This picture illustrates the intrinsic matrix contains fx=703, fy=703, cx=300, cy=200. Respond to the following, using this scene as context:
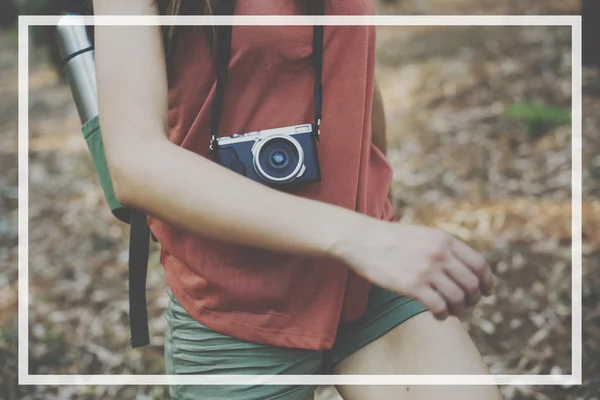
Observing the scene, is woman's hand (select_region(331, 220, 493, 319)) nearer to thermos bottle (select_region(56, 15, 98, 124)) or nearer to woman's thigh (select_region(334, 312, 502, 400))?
woman's thigh (select_region(334, 312, 502, 400))

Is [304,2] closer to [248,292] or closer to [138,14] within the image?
[138,14]

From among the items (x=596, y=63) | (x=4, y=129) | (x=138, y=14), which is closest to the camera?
(x=138, y=14)

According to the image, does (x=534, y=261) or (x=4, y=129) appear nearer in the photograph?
(x=534, y=261)

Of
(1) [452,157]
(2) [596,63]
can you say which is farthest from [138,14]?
(2) [596,63]

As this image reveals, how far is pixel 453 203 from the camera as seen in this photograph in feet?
13.5

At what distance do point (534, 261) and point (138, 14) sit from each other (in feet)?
9.48

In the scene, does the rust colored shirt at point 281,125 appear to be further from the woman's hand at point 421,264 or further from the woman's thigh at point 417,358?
the woman's hand at point 421,264

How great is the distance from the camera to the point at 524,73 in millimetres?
5703

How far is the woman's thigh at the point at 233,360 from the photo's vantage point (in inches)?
47.0

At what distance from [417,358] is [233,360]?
1.05ft

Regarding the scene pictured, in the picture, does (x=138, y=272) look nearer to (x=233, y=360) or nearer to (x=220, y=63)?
(x=233, y=360)

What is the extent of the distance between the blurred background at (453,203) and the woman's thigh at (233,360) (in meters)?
1.53

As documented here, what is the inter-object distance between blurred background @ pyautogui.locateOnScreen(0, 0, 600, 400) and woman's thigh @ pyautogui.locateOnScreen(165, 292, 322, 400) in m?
1.53

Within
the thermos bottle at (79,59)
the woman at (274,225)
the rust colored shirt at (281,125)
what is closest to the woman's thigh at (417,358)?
the woman at (274,225)
